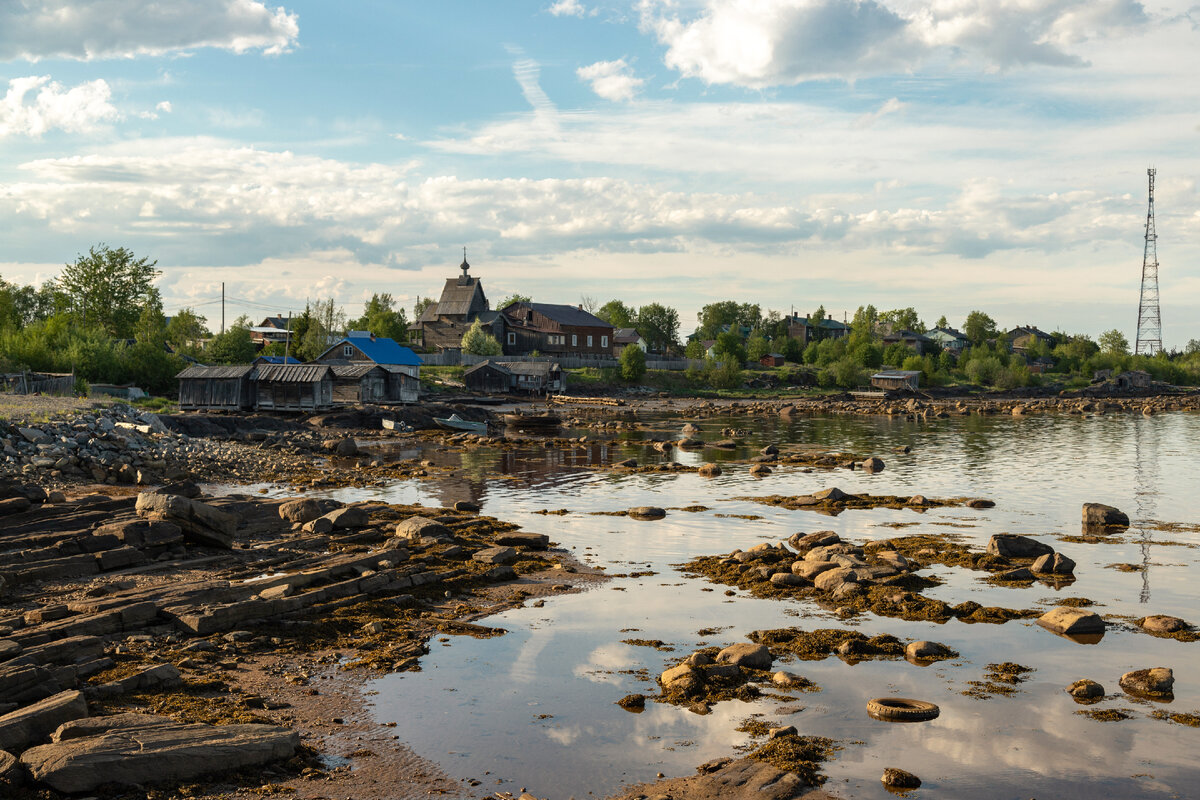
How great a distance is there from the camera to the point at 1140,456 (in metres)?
46.0

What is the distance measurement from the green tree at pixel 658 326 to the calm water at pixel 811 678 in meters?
113

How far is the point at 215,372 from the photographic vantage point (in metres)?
53.6

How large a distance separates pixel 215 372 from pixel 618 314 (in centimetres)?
9469

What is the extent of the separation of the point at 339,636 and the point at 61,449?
2110 cm

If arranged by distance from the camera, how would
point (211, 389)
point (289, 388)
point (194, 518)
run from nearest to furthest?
→ 1. point (194, 518)
2. point (211, 389)
3. point (289, 388)

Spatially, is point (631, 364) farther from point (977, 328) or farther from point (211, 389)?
point (977, 328)

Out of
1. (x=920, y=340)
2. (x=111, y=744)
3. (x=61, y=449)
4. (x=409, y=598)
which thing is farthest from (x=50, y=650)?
(x=920, y=340)

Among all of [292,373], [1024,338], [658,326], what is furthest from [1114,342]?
[292,373]

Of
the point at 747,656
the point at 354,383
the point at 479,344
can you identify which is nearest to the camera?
the point at 747,656

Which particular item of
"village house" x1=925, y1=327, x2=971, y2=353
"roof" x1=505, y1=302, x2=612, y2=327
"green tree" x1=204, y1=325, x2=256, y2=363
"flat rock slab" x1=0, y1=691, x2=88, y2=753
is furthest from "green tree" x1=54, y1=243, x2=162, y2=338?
"village house" x1=925, y1=327, x2=971, y2=353

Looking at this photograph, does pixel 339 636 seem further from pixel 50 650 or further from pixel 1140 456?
pixel 1140 456

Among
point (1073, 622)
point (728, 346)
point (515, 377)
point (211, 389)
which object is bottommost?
point (1073, 622)

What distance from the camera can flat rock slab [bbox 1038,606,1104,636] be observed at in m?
15.0

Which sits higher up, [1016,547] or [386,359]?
[386,359]
